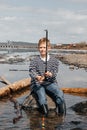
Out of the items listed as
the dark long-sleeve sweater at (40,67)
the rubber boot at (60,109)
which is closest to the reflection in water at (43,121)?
the rubber boot at (60,109)

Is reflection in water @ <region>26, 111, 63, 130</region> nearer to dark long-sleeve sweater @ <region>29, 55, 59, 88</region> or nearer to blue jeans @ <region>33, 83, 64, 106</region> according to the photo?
blue jeans @ <region>33, 83, 64, 106</region>

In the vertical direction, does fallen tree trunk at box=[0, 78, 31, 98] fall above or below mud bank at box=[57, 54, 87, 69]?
above

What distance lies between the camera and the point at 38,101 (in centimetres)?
1241

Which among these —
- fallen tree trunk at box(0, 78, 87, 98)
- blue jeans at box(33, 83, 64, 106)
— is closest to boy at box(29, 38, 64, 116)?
blue jeans at box(33, 83, 64, 106)

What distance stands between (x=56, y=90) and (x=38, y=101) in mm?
669

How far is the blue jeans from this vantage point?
1232cm

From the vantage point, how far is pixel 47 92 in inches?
500

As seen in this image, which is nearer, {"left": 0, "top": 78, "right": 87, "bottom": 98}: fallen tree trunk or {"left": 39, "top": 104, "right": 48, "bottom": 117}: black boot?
{"left": 39, "top": 104, "right": 48, "bottom": 117}: black boot

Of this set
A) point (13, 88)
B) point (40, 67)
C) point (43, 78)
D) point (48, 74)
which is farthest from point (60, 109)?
point (13, 88)

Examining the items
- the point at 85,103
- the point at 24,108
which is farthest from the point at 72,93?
the point at 24,108

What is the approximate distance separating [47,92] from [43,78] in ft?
2.53

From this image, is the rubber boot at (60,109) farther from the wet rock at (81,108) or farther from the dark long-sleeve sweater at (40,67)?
the wet rock at (81,108)

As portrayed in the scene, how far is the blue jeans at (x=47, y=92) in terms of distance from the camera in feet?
40.4

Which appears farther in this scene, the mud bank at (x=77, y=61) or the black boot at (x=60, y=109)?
the mud bank at (x=77, y=61)
